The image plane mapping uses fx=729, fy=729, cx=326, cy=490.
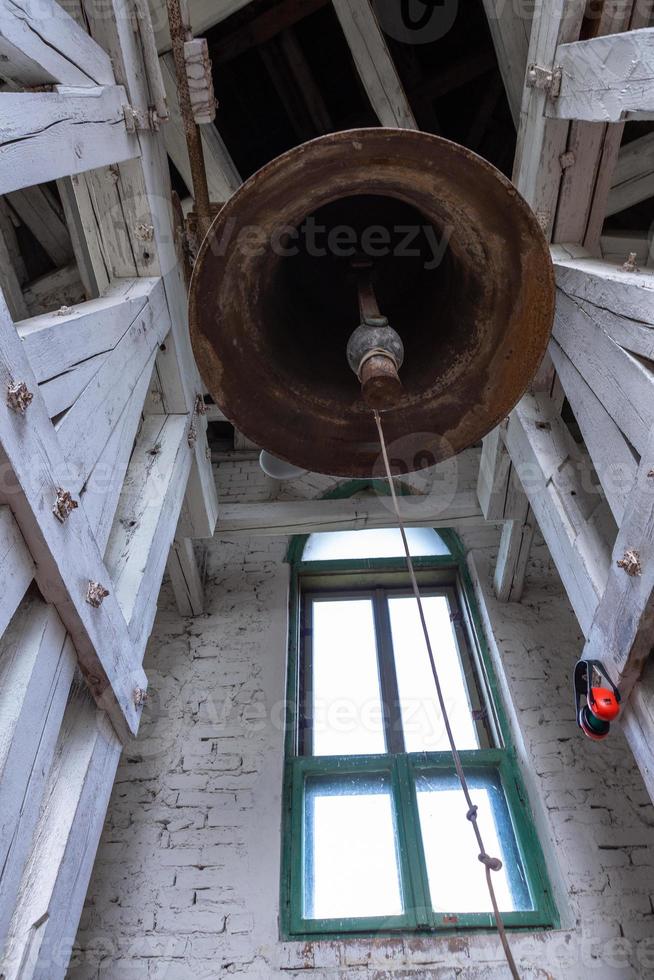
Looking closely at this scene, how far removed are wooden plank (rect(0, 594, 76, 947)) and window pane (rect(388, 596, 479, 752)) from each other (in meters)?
2.11

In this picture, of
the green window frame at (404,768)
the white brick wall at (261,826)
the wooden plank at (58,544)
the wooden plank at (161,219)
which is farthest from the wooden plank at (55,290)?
the wooden plank at (58,544)

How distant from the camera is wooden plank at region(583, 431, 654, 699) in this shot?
5.23ft

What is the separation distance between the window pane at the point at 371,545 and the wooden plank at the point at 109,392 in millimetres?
2015

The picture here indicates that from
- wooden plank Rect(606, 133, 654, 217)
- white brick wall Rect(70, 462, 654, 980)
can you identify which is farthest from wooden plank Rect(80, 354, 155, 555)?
wooden plank Rect(606, 133, 654, 217)

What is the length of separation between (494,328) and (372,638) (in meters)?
2.24

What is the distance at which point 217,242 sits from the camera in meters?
1.65

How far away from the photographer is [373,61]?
3.22 meters

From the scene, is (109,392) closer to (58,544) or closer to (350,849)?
(58,544)

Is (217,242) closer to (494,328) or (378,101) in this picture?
(494,328)

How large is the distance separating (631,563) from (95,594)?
1.21 meters

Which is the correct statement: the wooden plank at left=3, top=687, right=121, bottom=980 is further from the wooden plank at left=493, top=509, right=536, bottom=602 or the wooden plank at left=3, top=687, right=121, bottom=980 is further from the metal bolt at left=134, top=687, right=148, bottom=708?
the wooden plank at left=493, top=509, right=536, bottom=602

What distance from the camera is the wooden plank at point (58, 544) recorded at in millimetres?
1354

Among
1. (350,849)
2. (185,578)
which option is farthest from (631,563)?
(185,578)


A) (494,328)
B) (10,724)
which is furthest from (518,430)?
(10,724)
